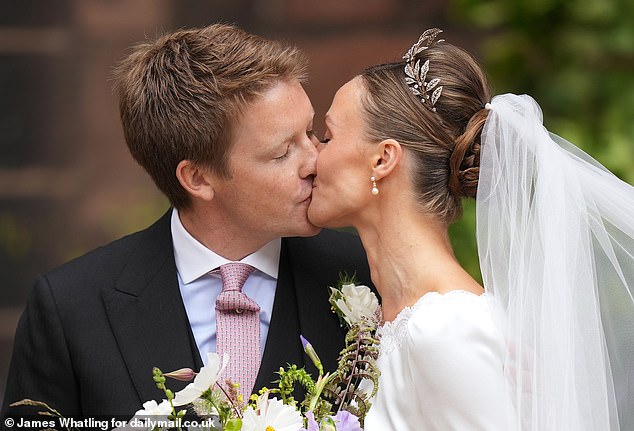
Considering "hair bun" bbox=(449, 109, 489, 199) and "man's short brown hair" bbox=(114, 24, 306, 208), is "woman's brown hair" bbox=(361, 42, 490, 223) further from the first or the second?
"man's short brown hair" bbox=(114, 24, 306, 208)

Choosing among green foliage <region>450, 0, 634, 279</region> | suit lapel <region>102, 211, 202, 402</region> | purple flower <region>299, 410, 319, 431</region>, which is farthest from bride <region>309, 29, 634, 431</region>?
green foliage <region>450, 0, 634, 279</region>

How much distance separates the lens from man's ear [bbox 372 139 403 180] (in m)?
2.98

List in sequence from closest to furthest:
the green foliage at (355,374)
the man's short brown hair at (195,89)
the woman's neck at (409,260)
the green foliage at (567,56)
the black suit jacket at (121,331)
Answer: the green foliage at (355,374) < the woman's neck at (409,260) < the black suit jacket at (121,331) < the man's short brown hair at (195,89) < the green foliage at (567,56)

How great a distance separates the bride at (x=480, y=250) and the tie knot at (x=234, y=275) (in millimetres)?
288

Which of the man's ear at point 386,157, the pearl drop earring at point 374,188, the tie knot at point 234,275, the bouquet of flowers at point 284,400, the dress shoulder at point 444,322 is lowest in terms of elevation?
the bouquet of flowers at point 284,400

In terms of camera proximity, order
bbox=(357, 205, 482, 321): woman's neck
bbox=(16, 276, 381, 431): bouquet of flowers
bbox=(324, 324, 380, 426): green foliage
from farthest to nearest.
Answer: bbox=(357, 205, 482, 321): woman's neck
bbox=(324, 324, 380, 426): green foliage
bbox=(16, 276, 381, 431): bouquet of flowers

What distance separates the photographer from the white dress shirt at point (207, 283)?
3232 mm

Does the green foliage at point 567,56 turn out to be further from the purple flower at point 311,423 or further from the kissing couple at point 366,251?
the purple flower at point 311,423

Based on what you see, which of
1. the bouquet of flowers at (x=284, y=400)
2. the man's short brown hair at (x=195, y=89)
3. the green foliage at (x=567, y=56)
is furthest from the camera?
the green foliage at (x=567, y=56)

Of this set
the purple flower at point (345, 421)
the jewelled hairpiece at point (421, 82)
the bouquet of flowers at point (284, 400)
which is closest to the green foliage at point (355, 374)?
→ the bouquet of flowers at point (284, 400)

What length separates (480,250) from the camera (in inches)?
114

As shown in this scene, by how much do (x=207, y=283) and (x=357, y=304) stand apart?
466mm

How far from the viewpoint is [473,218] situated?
4352 mm

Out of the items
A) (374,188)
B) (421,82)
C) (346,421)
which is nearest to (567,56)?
(421,82)
